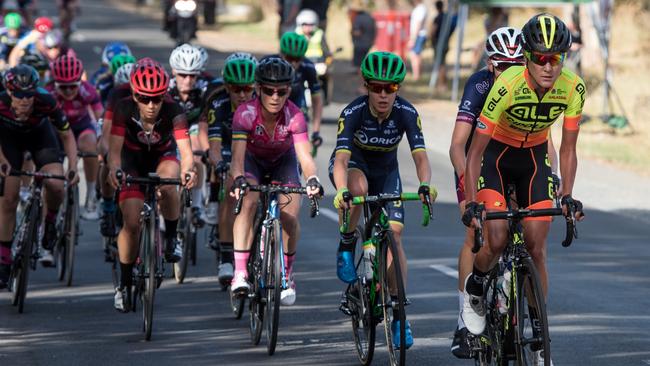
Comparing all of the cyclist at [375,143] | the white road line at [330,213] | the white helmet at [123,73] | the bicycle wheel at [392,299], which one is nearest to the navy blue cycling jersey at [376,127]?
the cyclist at [375,143]

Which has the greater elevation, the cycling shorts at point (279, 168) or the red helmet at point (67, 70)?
the red helmet at point (67, 70)

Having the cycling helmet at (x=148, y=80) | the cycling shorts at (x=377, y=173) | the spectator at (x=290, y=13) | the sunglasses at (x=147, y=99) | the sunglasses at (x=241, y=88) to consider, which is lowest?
the spectator at (x=290, y=13)

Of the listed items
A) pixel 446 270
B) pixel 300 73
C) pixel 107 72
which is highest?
pixel 300 73

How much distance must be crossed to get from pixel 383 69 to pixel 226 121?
139 inches

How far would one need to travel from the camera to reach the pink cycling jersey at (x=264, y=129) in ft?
34.9

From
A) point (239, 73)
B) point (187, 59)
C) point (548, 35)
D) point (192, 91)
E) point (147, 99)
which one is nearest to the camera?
point (548, 35)

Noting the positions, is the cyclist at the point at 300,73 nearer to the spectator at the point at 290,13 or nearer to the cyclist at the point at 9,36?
the cyclist at the point at 9,36

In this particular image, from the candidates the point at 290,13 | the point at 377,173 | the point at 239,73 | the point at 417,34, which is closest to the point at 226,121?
the point at 239,73

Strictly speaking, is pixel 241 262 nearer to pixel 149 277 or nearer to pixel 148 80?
pixel 149 277

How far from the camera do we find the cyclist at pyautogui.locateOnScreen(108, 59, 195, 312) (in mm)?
10938

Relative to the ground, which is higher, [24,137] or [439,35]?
[24,137]

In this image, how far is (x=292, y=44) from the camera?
48.8 feet

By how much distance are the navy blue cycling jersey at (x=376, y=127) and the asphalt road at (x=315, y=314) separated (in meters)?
1.42

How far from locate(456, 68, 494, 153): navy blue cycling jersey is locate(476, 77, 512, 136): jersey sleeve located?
3.34 feet
